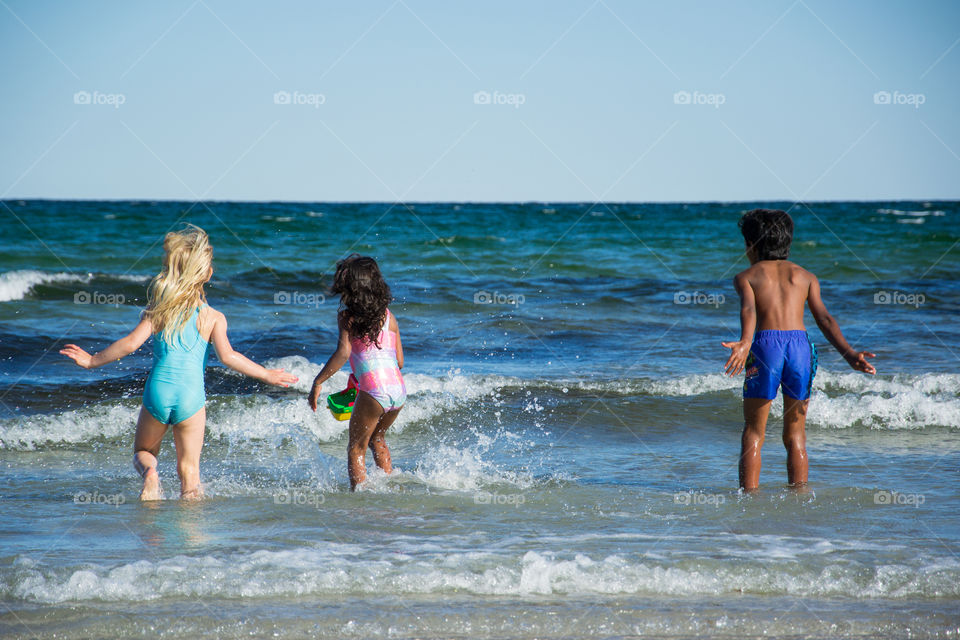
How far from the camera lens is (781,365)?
17.2 ft

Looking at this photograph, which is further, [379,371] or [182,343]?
[379,371]

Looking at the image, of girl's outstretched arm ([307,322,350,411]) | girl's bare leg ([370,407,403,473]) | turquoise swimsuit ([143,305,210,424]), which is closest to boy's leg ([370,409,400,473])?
girl's bare leg ([370,407,403,473])

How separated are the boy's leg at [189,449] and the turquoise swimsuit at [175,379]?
0.22 feet

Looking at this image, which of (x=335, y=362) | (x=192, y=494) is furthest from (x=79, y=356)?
(x=335, y=362)

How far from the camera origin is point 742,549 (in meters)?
4.44

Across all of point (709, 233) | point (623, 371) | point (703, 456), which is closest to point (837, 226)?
point (709, 233)

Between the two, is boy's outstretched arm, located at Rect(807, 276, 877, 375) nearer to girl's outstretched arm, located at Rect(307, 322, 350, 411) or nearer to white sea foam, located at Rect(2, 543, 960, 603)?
white sea foam, located at Rect(2, 543, 960, 603)

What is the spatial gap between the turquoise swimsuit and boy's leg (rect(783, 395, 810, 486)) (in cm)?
355

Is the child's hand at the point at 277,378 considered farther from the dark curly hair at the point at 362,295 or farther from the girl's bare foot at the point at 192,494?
the girl's bare foot at the point at 192,494

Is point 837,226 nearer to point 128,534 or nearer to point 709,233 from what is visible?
point 709,233

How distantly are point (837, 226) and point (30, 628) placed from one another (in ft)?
125

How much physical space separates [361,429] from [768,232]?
113 inches

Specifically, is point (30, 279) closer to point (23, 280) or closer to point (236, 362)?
point (23, 280)

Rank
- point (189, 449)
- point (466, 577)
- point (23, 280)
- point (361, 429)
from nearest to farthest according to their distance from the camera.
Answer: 1. point (466, 577)
2. point (189, 449)
3. point (361, 429)
4. point (23, 280)
